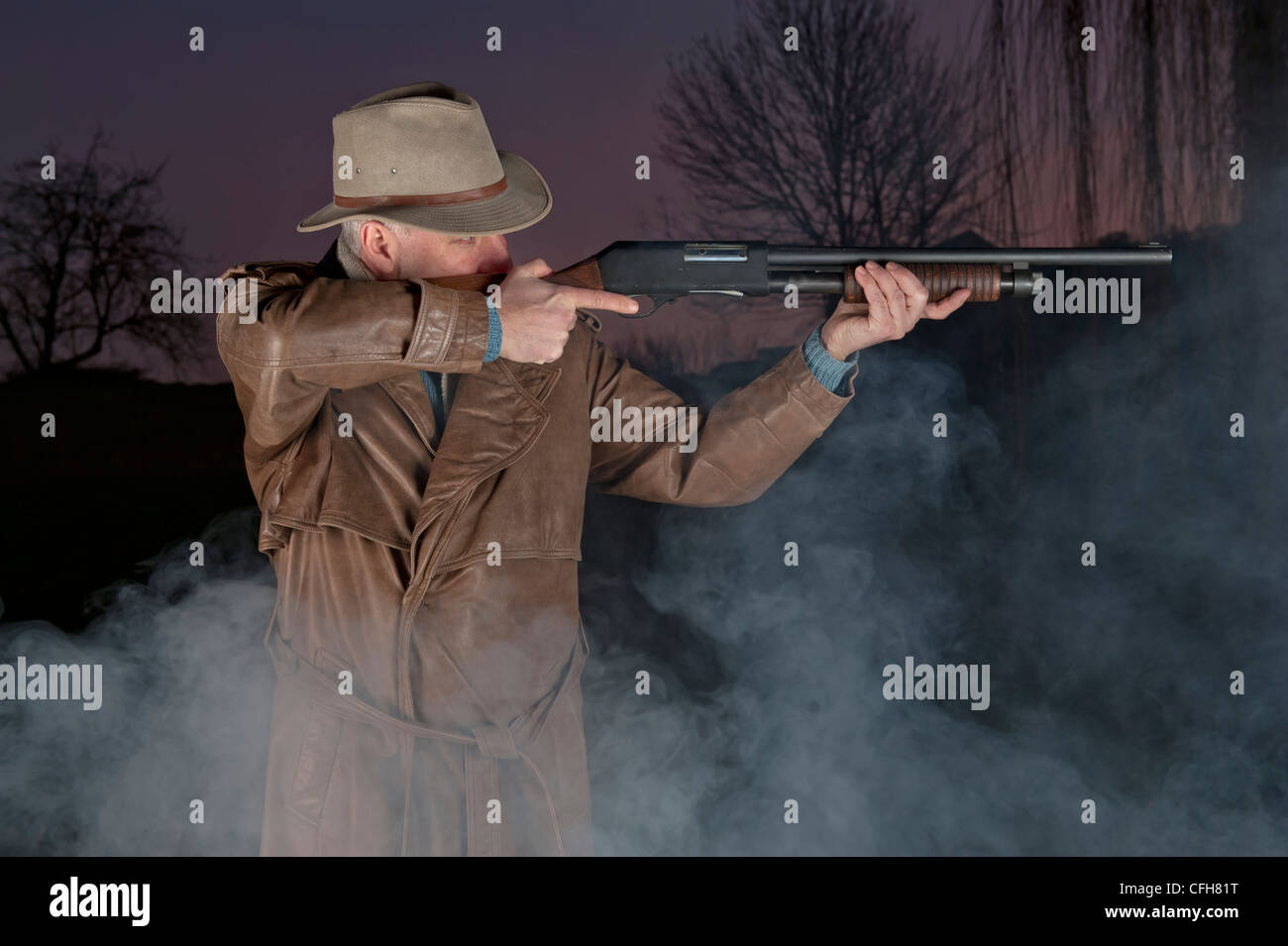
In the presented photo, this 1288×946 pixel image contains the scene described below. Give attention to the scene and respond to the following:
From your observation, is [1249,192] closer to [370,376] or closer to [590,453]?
[590,453]

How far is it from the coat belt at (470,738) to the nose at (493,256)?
886 millimetres

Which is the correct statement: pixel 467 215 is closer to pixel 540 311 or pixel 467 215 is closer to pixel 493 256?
pixel 493 256

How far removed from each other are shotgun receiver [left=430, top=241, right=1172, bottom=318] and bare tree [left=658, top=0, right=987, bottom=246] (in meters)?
1.28

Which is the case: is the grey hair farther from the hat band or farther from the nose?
the nose

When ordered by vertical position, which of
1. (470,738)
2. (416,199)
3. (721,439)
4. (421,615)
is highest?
(416,199)

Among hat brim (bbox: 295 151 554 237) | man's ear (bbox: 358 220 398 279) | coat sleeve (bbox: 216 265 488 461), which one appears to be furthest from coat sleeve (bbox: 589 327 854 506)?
coat sleeve (bbox: 216 265 488 461)

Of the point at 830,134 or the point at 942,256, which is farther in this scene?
the point at 830,134

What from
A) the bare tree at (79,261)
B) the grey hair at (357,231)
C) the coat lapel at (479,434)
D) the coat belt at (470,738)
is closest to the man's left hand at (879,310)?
the coat lapel at (479,434)

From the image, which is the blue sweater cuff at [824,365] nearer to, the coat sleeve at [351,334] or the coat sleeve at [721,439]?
the coat sleeve at [721,439]

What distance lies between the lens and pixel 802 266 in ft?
8.32

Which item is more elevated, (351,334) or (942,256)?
(942,256)

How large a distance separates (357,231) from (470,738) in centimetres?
105

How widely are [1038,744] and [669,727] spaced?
1.15 m

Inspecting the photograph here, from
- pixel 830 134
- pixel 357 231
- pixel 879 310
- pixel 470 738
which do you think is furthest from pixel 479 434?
pixel 830 134
